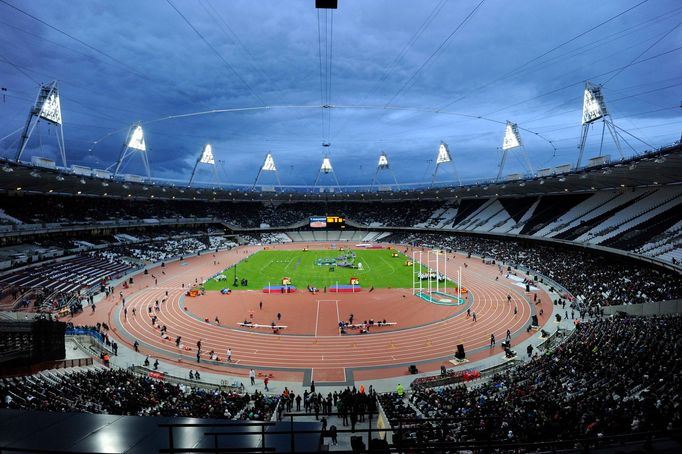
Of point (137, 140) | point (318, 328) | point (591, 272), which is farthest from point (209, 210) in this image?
point (591, 272)

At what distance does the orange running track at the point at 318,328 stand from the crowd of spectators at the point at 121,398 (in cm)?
495

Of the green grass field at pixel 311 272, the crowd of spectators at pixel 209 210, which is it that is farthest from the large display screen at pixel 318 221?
the green grass field at pixel 311 272

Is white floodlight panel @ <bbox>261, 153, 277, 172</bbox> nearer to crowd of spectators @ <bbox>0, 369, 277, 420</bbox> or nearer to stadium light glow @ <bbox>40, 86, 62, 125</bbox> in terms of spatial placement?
stadium light glow @ <bbox>40, 86, 62, 125</bbox>

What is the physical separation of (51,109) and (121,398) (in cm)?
4103

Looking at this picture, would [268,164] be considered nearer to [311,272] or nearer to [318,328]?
[311,272]

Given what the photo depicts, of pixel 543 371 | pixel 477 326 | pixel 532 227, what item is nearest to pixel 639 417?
pixel 543 371

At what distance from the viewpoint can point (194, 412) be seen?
623 inches

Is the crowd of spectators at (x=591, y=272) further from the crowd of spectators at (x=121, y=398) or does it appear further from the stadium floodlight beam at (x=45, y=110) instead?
the stadium floodlight beam at (x=45, y=110)

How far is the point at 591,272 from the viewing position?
4091 centimetres

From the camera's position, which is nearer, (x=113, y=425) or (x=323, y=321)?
(x=113, y=425)

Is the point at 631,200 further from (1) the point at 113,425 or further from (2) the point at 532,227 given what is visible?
(1) the point at 113,425

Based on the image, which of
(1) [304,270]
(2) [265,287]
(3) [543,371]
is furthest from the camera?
(1) [304,270]

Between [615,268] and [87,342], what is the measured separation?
161ft

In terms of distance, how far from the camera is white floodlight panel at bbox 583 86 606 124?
139 feet
